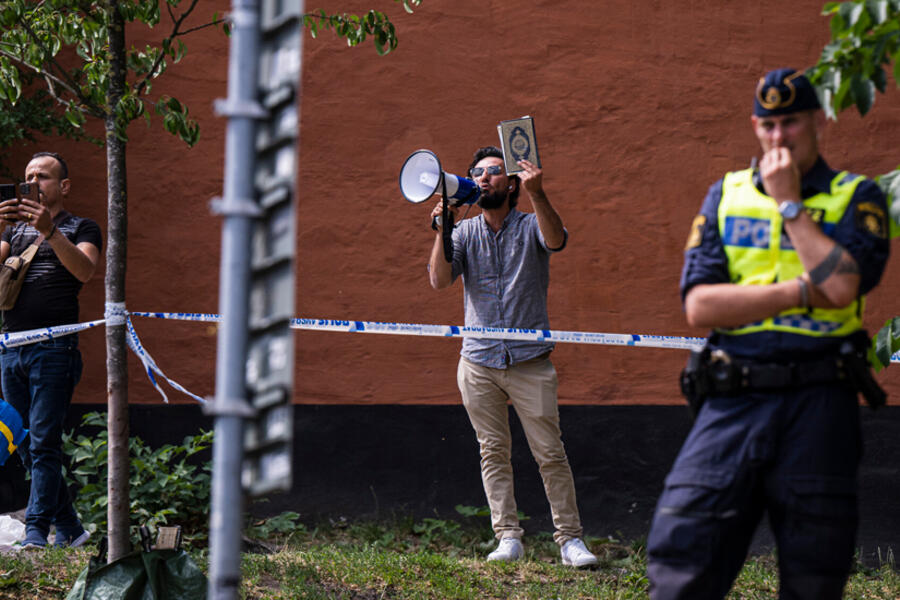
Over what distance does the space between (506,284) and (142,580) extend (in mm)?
2335

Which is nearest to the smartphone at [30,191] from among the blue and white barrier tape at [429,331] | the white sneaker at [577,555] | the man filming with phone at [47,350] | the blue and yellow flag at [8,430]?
the man filming with phone at [47,350]

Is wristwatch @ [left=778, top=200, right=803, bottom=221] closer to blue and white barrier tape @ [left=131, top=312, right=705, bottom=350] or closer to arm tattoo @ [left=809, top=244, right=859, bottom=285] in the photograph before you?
arm tattoo @ [left=809, top=244, right=859, bottom=285]

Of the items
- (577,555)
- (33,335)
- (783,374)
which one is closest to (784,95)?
(783,374)

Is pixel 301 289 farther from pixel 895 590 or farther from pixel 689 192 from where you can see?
pixel 895 590

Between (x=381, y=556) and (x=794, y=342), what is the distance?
318cm

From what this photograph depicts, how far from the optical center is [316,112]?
652 centimetres

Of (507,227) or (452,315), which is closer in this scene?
(507,227)

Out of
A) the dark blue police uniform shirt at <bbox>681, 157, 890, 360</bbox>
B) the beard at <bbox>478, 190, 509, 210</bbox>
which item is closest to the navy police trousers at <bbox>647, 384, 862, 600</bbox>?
the dark blue police uniform shirt at <bbox>681, 157, 890, 360</bbox>

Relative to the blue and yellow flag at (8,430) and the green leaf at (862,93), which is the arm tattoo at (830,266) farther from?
the blue and yellow flag at (8,430)

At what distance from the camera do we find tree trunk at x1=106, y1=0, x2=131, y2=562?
432 centimetres

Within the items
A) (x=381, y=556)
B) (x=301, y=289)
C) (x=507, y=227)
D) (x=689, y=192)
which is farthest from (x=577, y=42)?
(x=381, y=556)

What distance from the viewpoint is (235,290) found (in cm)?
168

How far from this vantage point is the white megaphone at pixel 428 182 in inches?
194

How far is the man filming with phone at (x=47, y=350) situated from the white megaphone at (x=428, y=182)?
173 centimetres
